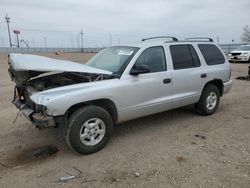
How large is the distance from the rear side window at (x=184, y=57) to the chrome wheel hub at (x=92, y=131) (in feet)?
6.53

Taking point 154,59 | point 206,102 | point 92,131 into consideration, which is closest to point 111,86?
point 92,131

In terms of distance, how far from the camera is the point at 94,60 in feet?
18.1

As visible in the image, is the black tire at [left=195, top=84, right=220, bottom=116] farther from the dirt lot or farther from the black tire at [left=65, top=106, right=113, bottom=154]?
the black tire at [left=65, top=106, right=113, bottom=154]

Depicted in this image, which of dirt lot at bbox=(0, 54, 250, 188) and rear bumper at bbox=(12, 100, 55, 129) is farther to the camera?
rear bumper at bbox=(12, 100, 55, 129)

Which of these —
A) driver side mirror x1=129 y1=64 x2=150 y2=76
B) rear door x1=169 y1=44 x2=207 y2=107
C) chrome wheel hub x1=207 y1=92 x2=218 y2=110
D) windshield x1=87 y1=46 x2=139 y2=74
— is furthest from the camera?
chrome wheel hub x1=207 y1=92 x2=218 y2=110

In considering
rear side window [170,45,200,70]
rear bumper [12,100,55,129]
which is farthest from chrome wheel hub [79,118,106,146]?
rear side window [170,45,200,70]

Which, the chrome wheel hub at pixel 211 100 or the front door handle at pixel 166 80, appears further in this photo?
the chrome wheel hub at pixel 211 100

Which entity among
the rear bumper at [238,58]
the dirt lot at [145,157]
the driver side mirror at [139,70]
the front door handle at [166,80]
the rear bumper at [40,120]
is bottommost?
the dirt lot at [145,157]

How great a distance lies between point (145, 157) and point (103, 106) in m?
1.09

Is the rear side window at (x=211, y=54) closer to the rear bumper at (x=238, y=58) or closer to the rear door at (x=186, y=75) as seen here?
the rear door at (x=186, y=75)

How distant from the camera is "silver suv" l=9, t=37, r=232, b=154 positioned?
12.8 ft

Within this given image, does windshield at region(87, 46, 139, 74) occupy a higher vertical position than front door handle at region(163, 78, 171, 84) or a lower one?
higher

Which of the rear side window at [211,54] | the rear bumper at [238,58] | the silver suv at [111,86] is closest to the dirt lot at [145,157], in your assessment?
the silver suv at [111,86]

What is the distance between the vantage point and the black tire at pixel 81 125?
391 cm
